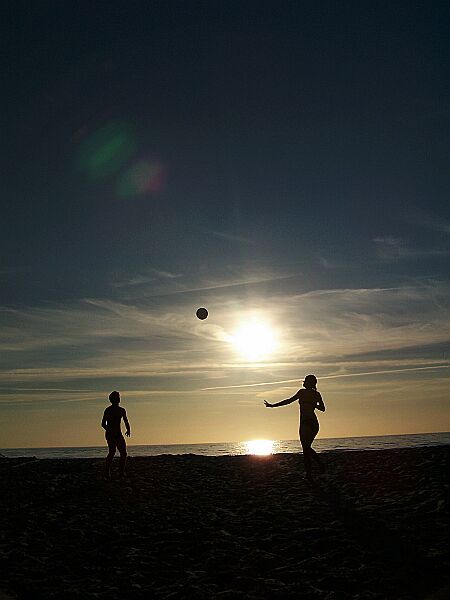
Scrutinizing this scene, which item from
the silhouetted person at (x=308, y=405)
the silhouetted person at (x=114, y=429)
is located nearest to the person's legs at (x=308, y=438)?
the silhouetted person at (x=308, y=405)

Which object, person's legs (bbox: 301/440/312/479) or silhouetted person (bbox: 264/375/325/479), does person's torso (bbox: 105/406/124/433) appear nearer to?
silhouetted person (bbox: 264/375/325/479)

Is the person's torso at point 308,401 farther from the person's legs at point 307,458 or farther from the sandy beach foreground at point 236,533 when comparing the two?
the sandy beach foreground at point 236,533

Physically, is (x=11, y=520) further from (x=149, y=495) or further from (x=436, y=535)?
(x=436, y=535)

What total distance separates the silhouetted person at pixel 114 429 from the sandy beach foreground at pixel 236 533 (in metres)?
0.74

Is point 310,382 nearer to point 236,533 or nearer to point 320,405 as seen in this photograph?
point 320,405

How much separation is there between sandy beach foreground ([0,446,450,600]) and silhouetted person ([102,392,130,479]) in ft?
2.43

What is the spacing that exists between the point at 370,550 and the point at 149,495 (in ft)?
27.5

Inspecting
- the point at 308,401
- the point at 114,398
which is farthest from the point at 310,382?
the point at 114,398

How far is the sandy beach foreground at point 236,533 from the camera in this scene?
913cm

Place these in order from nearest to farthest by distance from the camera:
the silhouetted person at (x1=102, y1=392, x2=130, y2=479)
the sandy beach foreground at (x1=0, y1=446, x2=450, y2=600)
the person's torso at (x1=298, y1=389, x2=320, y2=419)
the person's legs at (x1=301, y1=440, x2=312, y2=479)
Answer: the sandy beach foreground at (x1=0, y1=446, x2=450, y2=600) → the person's legs at (x1=301, y1=440, x2=312, y2=479) → the person's torso at (x1=298, y1=389, x2=320, y2=419) → the silhouetted person at (x1=102, y1=392, x2=130, y2=479)

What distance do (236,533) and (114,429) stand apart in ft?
26.7

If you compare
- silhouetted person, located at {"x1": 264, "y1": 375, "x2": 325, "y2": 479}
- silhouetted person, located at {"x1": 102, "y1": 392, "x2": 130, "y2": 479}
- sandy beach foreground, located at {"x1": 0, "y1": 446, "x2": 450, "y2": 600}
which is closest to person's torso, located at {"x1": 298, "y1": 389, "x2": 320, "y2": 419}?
silhouetted person, located at {"x1": 264, "y1": 375, "x2": 325, "y2": 479}

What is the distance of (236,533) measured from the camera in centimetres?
1256

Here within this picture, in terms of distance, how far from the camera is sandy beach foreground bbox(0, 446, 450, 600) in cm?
913
